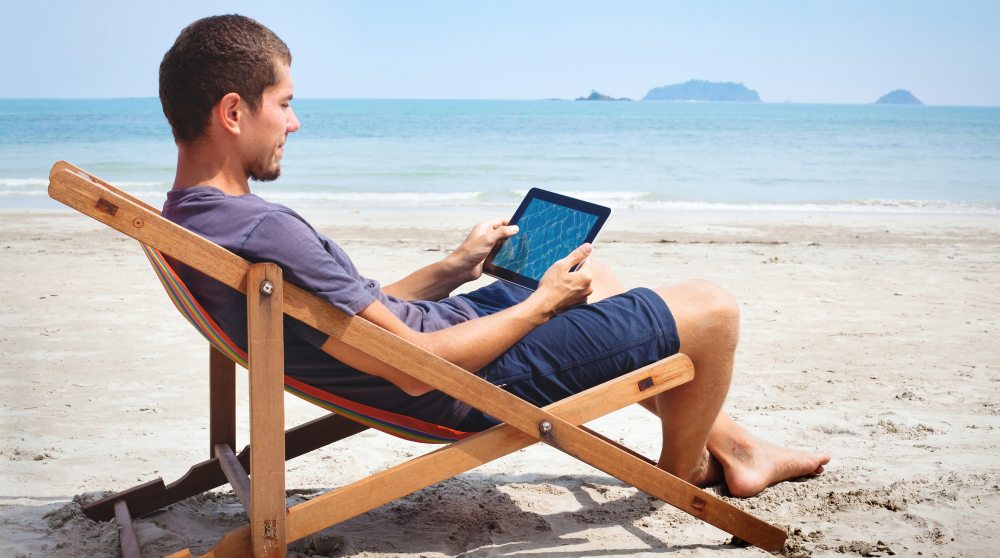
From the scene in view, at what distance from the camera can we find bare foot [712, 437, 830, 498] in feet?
10.1

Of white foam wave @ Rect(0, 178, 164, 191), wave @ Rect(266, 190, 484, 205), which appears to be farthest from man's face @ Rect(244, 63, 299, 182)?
white foam wave @ Rect(0, 178, 164, 191)

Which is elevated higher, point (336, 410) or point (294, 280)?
point (294, 280)

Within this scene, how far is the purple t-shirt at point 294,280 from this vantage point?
6.66ft

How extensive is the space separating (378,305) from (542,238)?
739mm

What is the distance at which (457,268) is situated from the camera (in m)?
2.93

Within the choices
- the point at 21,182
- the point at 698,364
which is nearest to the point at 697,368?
the point at 698,364

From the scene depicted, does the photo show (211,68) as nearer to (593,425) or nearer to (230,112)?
(230,112)

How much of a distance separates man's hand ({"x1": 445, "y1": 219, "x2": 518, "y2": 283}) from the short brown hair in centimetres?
88

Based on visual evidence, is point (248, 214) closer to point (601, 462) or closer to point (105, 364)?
point (601, 462)

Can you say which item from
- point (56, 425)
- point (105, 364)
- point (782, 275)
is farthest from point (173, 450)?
point (782, 275)

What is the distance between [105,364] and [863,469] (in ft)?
11.8

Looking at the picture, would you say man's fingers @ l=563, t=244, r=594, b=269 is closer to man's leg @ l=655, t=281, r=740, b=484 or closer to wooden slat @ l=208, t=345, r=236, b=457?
man's leg @ l=655, t=281, r=740, b=484

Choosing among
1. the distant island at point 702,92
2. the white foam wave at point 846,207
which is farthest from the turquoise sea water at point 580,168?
the distant island at point 702,92

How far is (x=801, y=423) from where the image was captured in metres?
3.92
